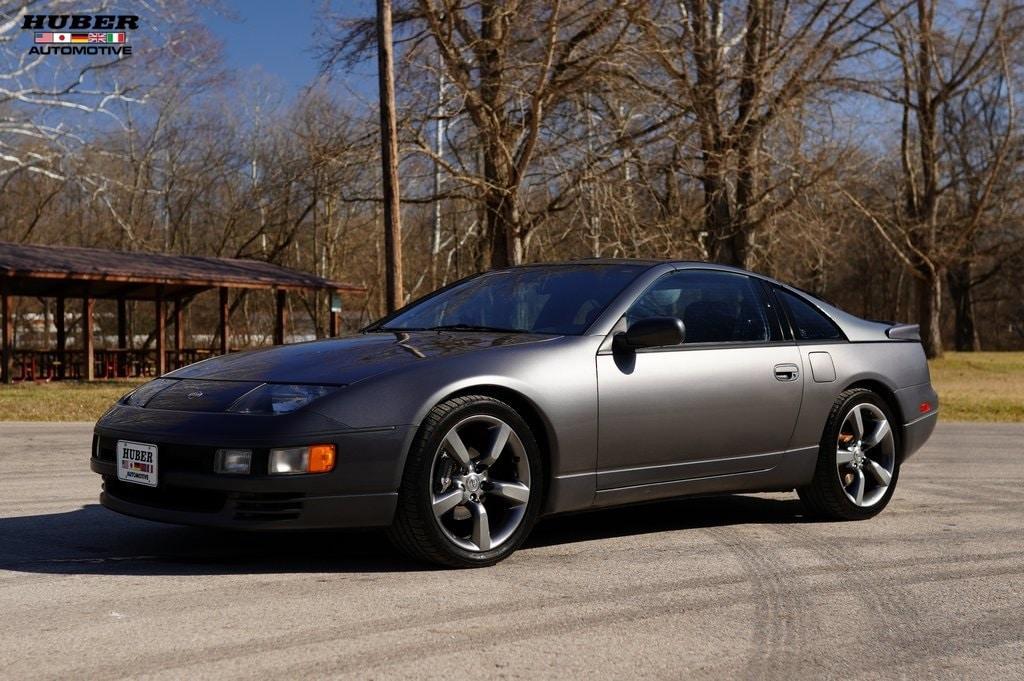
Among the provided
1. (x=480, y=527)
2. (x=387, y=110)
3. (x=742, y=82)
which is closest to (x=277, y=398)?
(x=480, y=527)

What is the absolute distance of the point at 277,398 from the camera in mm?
4984

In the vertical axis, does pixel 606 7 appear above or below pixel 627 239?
above

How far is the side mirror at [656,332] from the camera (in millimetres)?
5625

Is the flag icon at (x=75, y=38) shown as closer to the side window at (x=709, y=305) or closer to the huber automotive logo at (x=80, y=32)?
the huber automotive logo at (x=80, y=32)

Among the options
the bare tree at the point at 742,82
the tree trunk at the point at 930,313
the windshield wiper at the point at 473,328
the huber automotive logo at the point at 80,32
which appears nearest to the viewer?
the windshield wiper at the point at 473,328

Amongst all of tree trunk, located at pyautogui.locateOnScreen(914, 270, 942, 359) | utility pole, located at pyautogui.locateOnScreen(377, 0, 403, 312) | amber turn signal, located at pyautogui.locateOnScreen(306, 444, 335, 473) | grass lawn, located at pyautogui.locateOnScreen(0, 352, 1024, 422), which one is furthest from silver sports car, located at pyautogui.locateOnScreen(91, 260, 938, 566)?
tree trunk, located at pyautogui.locateOnScreen(914, 270, 942, 359)

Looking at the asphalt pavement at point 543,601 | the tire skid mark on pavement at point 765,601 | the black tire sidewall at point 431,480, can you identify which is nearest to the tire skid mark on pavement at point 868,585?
the asphalt pavement at point 543,601

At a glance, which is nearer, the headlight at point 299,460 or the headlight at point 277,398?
the headlight at point 299,460

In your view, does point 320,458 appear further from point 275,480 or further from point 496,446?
point 496,446

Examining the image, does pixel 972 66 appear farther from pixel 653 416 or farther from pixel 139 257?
pixel 653 416

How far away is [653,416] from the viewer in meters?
5.77

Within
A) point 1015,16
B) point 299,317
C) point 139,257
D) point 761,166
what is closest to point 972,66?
point 1015,16

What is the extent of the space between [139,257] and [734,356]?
26156 millimetres

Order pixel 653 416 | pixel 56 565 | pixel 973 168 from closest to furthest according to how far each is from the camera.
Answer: pixel 56 565 < pixel 653 416 < pixel 973 168
